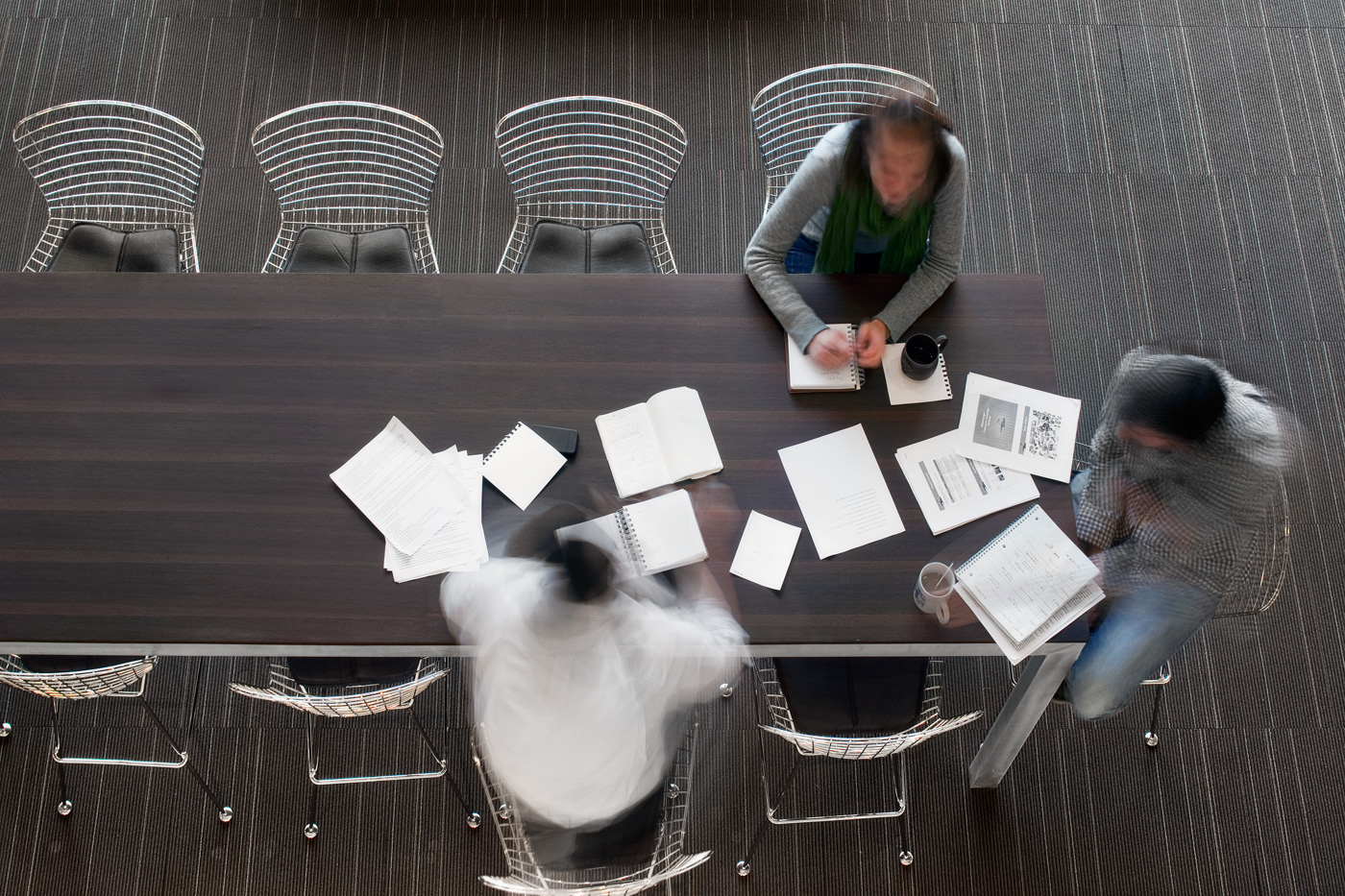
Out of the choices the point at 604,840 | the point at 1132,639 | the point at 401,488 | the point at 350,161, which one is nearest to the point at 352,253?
the point at 350,161

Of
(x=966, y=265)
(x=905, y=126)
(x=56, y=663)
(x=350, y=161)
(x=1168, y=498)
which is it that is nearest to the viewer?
(x=1168, y=498)

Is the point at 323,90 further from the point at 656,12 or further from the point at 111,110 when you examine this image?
the point at 656,12

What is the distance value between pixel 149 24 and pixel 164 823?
2.97 meters

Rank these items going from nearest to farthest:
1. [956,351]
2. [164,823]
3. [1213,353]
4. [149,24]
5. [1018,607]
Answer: [1018,607], [956,351], [164,823], [1213,353], [149,24]

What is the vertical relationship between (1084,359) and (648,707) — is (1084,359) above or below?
above

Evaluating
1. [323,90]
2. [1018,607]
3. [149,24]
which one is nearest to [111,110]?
[149,24]

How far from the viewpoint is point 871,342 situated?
212 cm

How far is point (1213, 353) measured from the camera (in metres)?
3.06

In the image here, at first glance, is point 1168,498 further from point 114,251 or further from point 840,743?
point 114,251

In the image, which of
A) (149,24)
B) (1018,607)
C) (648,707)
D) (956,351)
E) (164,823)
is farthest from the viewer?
(149,24)

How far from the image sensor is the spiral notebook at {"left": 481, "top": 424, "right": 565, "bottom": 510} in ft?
6.67

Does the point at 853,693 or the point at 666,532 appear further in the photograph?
the point at 853,693

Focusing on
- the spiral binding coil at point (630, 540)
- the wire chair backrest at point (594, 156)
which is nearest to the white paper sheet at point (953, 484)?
the spiral binding coil at point (630, 540)

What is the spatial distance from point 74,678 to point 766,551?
1.58 metres
